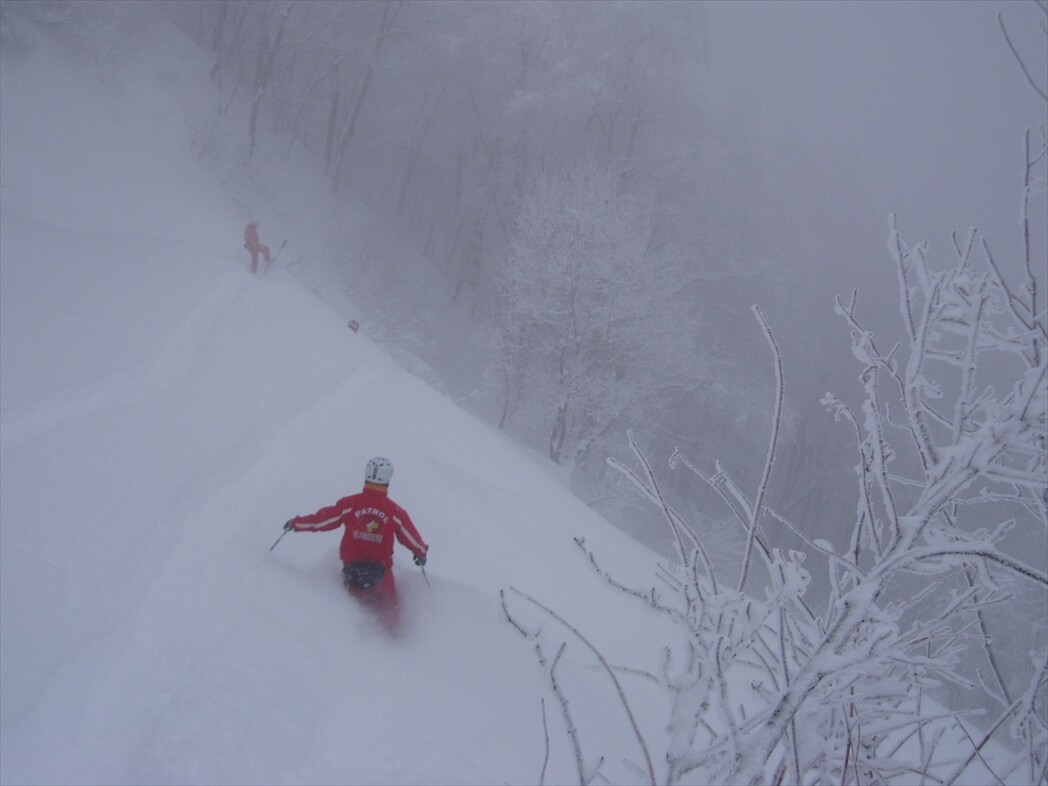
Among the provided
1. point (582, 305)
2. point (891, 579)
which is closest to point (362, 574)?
point (891, 579)

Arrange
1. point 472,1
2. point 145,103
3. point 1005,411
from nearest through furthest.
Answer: point 1005,411
point 145,103
point 472,1

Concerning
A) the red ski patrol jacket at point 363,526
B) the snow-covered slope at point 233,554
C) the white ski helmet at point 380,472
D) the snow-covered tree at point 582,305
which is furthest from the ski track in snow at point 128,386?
the snow-covered tree at point 582,305

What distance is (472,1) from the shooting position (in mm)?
23719

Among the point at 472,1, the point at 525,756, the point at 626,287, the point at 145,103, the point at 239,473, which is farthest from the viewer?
the point at 472,1

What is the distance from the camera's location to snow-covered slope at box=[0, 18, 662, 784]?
11.0ft

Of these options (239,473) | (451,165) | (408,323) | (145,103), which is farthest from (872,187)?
(239,473)

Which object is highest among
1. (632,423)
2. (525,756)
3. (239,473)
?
(632,423)

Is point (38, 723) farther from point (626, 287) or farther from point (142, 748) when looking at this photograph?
point (626, 287)

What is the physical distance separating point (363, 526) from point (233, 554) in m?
1.01

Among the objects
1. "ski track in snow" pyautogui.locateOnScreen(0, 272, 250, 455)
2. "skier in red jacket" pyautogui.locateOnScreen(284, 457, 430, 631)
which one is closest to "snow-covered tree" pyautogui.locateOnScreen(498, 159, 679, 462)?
"ski track in snow" pyautogui.locateOnScreen(0, 272, 250, 455)

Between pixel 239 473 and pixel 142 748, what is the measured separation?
3358 mm

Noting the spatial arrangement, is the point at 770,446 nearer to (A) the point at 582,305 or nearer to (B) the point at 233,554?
(B) the point at 233,554

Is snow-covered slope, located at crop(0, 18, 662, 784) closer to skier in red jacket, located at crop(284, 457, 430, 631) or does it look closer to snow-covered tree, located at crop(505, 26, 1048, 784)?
skier in red jacket, located at crop(284, 457, 430, 631)

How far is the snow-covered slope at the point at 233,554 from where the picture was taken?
11.0 ft
